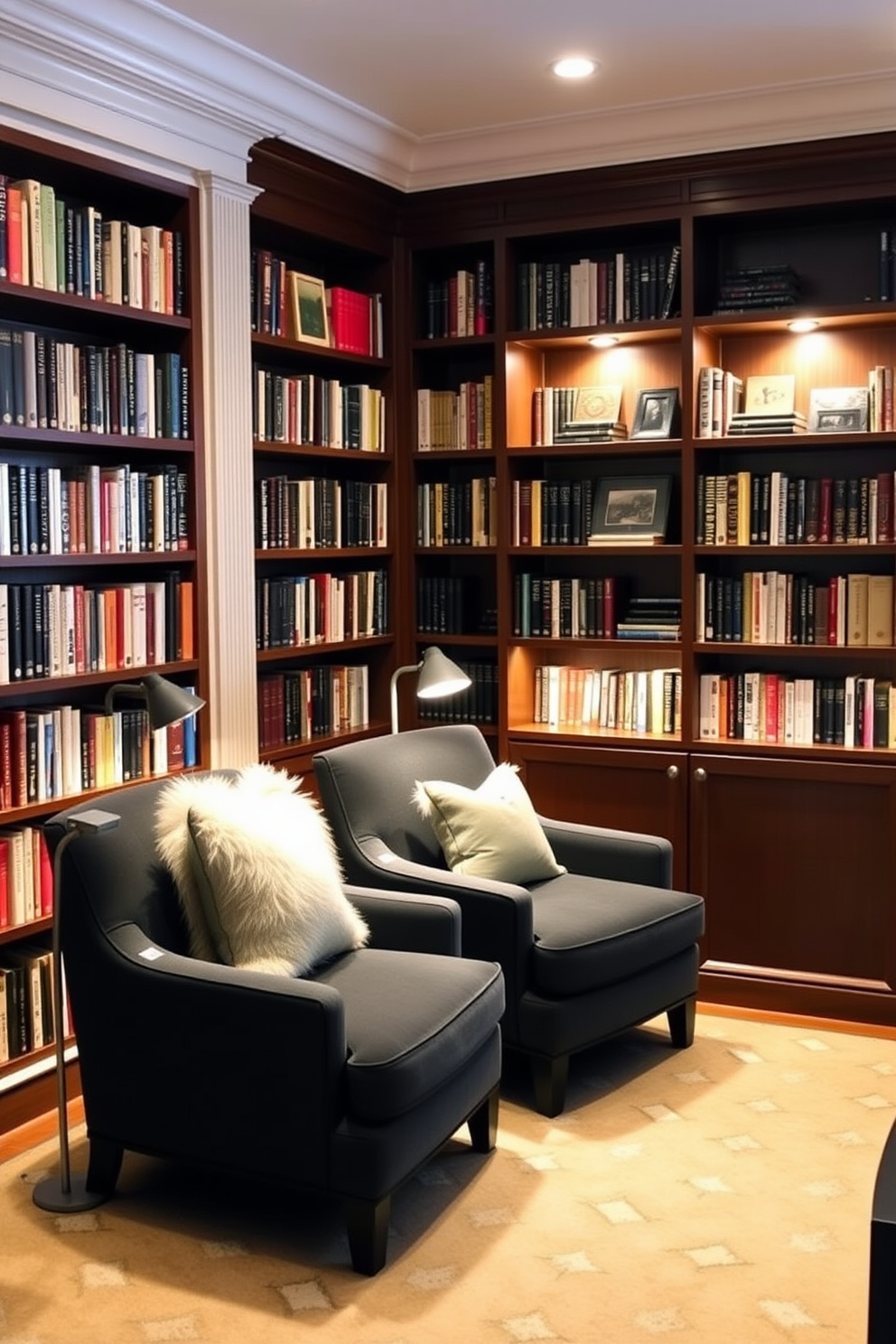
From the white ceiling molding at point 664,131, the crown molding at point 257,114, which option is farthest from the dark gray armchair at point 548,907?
the white ceiling molding at point 664,131

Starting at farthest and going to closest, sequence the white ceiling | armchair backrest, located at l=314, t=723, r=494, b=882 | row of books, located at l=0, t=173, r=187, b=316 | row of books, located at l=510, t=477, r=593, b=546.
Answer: row of books, located at l=510, t=477, r=593, b=546 → armchair backrest, located at l=314, t=723, r=494, b=882 → the white ceiling → row of books, located at l=0, t=173, r=187, b=316

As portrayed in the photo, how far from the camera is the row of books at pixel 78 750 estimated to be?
3.45m

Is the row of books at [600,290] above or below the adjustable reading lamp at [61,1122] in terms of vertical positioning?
above

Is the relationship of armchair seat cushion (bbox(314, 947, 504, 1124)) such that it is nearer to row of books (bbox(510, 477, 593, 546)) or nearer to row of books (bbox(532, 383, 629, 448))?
row of books (bbox(510, 477, 593, 546))

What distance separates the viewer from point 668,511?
462cm

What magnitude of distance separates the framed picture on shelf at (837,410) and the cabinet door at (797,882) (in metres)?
1.03


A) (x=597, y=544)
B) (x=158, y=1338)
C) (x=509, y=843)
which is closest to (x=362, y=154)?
(x=597, y=544)

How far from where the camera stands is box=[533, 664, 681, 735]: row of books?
15.1 ft

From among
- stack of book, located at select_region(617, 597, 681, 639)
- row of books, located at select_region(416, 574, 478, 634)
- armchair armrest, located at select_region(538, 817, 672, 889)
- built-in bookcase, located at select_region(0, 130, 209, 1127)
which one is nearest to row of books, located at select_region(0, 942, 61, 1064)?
built-in bookcase, located at select_region(0, 130, 209, 1127)

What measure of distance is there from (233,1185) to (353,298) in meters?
2.81

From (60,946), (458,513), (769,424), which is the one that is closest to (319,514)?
(458,513)

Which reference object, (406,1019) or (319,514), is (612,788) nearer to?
(319,514)

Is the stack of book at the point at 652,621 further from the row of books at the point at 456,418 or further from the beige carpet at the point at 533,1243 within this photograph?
the beige carpet at the point at 533,1243

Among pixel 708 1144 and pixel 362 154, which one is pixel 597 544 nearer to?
pixel 362 154
